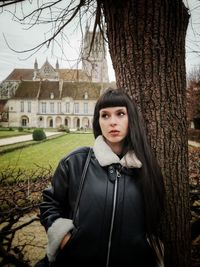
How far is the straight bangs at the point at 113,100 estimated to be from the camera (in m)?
1.92

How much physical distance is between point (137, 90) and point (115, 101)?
1.53 feet

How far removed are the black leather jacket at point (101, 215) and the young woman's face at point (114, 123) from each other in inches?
8.1

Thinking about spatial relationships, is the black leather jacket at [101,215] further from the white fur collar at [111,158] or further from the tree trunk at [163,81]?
the tree trunk at [163,81]

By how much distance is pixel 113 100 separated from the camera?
1.92m

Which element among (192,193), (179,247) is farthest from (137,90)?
(192,193)

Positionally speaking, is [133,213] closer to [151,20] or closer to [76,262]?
[76,262]

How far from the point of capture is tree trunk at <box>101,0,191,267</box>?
224 cm

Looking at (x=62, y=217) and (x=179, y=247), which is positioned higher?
(x=62, y=217)

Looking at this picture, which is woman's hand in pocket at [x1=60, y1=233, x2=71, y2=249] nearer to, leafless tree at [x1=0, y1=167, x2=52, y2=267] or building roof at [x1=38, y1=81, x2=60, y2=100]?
leafless tree at [x1=0, y1=167, x2=52, y2=267]

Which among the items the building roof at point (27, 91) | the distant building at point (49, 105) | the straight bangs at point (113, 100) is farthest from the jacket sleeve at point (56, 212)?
the building roof at point (27, 91)

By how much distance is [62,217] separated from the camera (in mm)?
1855

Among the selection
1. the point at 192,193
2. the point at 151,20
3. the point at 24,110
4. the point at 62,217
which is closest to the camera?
the point at 62,217

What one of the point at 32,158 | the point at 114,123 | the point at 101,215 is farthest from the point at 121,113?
the point at 32,158

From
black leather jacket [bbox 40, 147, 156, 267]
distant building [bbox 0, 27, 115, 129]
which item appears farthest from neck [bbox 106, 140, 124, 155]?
distant building [bbox 0, 27, 115, 129]
